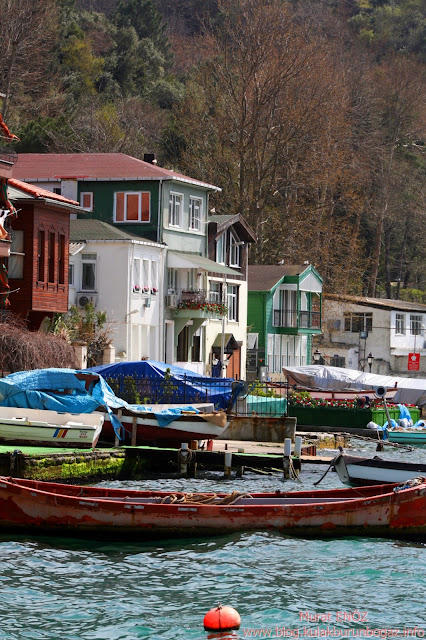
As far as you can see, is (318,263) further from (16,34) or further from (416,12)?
(416,12)

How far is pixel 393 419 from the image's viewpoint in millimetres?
55781

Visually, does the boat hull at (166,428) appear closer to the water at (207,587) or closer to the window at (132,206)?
the water at (207,587)

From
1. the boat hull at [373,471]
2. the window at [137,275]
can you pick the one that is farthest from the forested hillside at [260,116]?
the boat hull at [373,471]

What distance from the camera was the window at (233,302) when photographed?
213 feet

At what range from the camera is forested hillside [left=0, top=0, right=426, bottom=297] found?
69.9 m

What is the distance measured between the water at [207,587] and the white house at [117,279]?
3012cm

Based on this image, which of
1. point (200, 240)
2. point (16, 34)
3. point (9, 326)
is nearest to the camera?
point (9, 326)

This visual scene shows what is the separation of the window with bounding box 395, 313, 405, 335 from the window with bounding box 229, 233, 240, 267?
18.4 m

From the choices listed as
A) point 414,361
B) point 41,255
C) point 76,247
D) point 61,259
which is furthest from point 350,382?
point 41,255

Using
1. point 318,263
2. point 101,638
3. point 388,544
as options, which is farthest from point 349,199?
point 101,638

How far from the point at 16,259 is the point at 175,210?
15.3 metres

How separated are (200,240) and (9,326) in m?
21.2

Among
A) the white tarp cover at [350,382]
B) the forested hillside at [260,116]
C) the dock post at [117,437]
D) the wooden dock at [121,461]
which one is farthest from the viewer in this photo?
the forested hillside at [260,116]

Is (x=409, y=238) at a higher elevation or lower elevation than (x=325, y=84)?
lower
